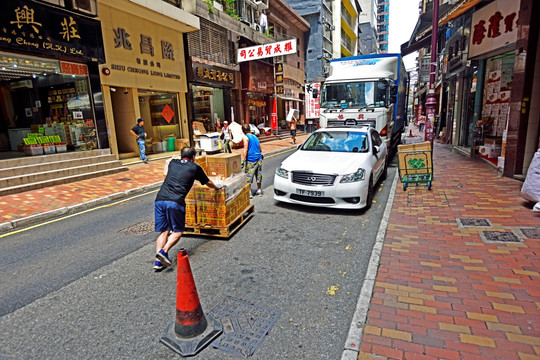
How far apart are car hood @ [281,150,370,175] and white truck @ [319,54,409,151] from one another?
16.4 ft

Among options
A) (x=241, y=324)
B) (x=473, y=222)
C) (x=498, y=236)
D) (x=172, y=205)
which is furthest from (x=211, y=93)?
(x=241, y=324)

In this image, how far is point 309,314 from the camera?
3.10 metres

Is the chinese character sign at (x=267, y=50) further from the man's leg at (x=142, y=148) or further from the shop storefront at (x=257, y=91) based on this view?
the man's leg at (x=142, y=148)

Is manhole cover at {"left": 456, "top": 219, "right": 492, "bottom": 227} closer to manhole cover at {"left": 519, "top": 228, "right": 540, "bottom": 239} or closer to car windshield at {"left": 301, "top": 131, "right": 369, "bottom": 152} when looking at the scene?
manhole cover at {"left": 519, "top": 228, "right": 540, "bottom": 239}

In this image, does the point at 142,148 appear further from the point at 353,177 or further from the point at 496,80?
the point at 496,80

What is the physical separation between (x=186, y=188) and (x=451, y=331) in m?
3.52

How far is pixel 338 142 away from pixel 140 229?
4989mm

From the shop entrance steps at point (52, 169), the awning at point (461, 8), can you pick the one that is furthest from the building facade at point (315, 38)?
the shop entrance steps at point (52, 169)

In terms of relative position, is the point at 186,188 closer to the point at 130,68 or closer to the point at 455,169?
the point at 455,169

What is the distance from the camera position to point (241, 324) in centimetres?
296

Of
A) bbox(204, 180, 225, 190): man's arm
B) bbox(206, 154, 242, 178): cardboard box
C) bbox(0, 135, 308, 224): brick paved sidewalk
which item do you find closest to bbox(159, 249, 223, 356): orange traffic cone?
bbox(204, 180, 225, 190): man's arm

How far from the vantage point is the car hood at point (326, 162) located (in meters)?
Answer: 6.09

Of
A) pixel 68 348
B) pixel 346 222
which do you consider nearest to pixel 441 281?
pixel 346 222

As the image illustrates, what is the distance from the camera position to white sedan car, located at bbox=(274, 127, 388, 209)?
234 inches
